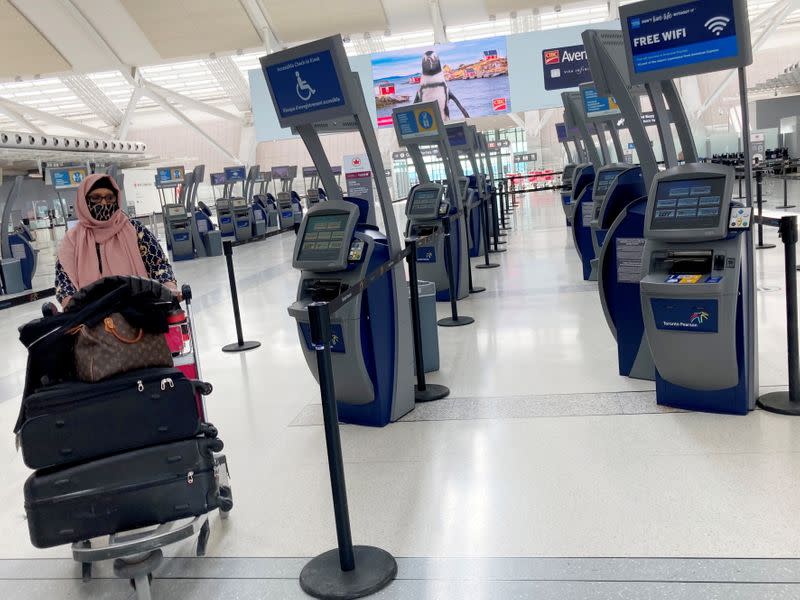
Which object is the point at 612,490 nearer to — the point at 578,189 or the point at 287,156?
the point at 578,189

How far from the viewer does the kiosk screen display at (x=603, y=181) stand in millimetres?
6355

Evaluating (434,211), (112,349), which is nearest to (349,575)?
(112,349)

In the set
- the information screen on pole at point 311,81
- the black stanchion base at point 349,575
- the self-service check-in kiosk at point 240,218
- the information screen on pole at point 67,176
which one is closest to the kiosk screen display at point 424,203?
the information screen on pole at point 311,81

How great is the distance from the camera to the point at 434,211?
716 centimetres

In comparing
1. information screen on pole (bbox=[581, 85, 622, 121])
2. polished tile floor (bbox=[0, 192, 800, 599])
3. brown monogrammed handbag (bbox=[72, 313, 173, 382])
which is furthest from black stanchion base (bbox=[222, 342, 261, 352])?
information screen on pole (bbox=[581, 85, 622, 121])

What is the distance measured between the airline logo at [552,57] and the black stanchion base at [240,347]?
16633 mm

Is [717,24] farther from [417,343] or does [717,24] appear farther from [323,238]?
[417,343]

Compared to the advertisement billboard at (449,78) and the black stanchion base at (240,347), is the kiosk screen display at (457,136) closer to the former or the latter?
the black stanchion base at (240,347)

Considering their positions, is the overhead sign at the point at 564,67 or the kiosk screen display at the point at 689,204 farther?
the overhead sign at the point at 564,67

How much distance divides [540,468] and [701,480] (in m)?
0.63

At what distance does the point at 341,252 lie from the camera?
11.9ft

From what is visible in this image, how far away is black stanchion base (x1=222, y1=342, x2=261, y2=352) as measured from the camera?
590 centimetres

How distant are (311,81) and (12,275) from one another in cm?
898

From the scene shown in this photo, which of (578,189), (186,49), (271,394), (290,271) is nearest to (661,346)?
(271,394)
